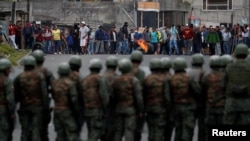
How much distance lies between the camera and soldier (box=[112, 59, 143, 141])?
545 inches

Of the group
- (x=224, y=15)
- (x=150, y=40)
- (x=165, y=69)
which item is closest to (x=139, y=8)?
(x=224, y=15)

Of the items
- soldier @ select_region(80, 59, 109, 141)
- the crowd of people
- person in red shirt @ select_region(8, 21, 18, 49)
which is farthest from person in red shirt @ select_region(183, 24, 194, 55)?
soldier @ select_region(80, 59, 109, 141)

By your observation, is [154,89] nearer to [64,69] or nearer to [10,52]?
[64,69]

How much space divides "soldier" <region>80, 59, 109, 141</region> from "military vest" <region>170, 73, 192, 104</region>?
134 centimetres

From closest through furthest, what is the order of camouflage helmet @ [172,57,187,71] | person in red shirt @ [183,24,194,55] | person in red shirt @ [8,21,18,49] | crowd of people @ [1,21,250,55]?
camouflage helmet @ [172,57,187,71]
crowd of people @ [1,21,250,55]
person in red shirt @ [183,24,194,55]
person in red shirt @ [8,21,18,49]

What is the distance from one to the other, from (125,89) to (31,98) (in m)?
1.84

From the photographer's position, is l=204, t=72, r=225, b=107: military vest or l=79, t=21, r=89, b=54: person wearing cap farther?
l=79, t=21, r=89, b=54: person wearing cap

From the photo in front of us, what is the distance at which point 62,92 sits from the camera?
45.5ft

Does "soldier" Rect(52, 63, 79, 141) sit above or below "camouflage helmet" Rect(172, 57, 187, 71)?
below

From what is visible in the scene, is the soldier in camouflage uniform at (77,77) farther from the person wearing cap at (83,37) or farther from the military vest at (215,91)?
the person wearing cap at (83,37)

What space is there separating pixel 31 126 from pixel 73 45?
810 inches

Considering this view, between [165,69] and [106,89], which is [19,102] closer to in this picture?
[106,89]

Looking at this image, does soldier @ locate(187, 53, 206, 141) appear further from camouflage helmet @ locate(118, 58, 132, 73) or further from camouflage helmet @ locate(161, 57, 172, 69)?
camouflage helmet @ locate(118, 58, 132, 73)

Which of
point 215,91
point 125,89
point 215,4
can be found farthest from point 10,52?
point 215,4
